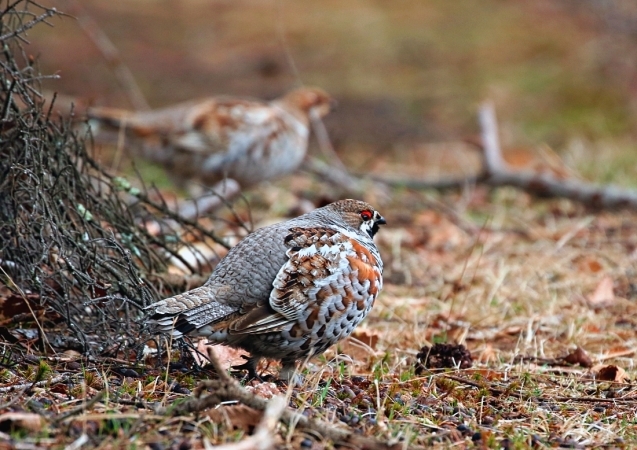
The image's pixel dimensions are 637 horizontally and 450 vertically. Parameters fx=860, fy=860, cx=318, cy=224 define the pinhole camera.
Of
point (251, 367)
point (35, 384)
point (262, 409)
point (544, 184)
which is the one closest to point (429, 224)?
point (544, 184)

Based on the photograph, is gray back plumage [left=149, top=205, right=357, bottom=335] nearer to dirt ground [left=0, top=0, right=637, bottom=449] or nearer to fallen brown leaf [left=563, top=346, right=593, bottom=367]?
dirt ground [left=0, top=0, right=637, bottom=449]

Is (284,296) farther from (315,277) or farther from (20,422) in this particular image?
(20,422)

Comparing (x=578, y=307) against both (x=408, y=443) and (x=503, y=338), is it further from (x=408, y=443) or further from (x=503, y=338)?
(x=408, y=443)

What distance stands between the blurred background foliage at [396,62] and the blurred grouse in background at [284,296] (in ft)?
23.2

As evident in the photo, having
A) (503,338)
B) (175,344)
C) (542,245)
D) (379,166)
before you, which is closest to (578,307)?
(503,338)

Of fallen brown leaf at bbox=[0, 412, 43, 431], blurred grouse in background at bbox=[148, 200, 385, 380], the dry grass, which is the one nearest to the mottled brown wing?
blurred grouse in background at bbox=[148, 200, 385, 380]

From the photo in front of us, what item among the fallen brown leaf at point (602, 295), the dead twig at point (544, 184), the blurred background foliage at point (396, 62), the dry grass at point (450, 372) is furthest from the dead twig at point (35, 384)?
the blurred background foliage at point (396, 62)

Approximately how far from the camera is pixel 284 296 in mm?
4207

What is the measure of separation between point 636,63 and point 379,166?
6.85 meters

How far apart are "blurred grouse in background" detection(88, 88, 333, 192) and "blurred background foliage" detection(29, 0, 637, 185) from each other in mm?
2801

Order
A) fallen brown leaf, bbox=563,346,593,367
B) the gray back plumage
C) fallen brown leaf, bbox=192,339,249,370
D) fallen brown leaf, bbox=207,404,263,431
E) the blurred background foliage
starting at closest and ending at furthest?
1. fallen brown leaf, bbox=207,404,263,431
2. the gray back plumage
3. fallen brown leaf, bbox=192,339,249,370
4. fallen brown leaf, bbox=563,346,593,367
5. the blurred background foliage

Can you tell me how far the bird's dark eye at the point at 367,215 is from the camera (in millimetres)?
5066

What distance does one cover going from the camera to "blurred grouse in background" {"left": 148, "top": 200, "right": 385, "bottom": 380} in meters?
4.12

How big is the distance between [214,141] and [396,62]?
980 centimetres
